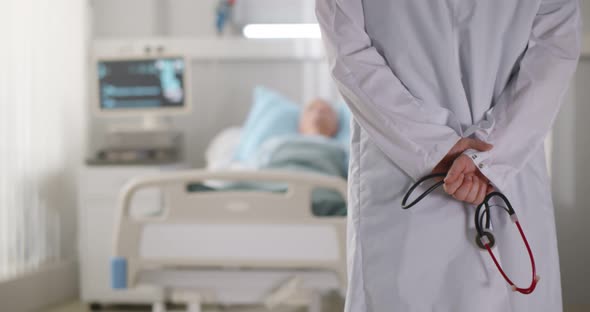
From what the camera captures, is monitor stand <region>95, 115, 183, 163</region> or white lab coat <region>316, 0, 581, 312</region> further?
monitor stand <region>95, 115, 183, 163</region>

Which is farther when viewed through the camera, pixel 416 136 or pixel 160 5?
pixel 160 5

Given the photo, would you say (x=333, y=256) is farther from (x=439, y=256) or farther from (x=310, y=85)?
(x=310, y=85)

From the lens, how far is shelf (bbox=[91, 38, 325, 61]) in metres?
4.18

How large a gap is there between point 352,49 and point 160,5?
10.3 feet

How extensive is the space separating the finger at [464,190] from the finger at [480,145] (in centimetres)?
5

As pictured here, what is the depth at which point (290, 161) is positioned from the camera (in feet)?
9.45

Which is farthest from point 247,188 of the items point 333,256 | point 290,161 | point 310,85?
point 310,85

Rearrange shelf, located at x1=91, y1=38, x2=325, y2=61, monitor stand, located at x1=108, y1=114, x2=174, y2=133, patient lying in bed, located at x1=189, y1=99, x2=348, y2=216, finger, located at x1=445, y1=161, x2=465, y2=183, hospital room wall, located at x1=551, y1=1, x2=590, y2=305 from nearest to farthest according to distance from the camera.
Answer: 1. finger, located at x1=445, y1=161, x2=465, y2=183
2. hospital room wall, located at x1=551, y1=1, x2=590, y2=305
3. patient lying in bed, located at x1=189, y1=99, x2=348, y2=216
4. monitor stand, located at x1=108, y1=114, x2=174, y2=133
5. shelf, located at x1=91, y1=38, x2=325, y2=61

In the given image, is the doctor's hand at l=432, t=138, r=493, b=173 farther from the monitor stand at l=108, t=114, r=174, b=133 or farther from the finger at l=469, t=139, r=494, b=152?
the monitor stand at l=108, t=114, r=174, b=133

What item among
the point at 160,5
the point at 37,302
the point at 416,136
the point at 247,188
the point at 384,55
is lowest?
the point at 37,302

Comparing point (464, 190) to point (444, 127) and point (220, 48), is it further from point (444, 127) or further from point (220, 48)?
point (220, 48)

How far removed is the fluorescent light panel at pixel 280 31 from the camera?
418 centimetres

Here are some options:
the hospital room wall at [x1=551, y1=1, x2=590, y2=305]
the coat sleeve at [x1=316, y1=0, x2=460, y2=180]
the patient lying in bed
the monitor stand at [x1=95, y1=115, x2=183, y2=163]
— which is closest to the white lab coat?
the coat sleeve at [x1=316, y1=0, x2=460, y2=180]

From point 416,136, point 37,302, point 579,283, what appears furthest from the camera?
point 37,302
